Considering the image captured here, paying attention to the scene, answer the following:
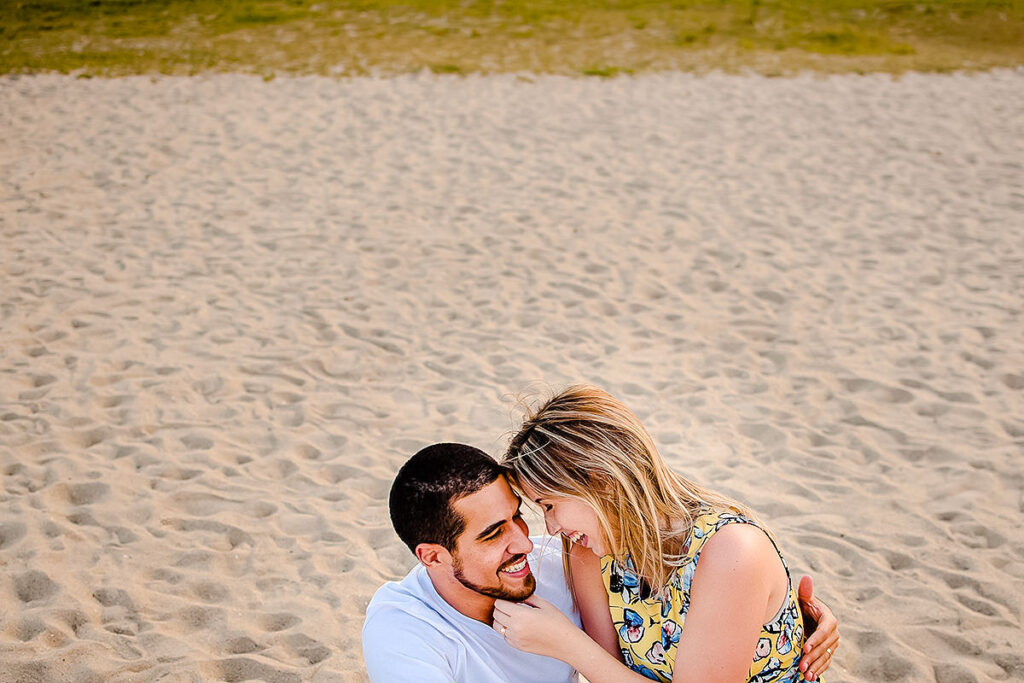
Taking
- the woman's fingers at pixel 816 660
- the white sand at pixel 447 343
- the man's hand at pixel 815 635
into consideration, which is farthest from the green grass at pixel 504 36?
the woman's fingers at pixel 816 660

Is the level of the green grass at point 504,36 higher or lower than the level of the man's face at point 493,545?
higher

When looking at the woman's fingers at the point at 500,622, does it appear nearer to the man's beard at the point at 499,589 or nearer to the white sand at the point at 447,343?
the man's beard at the point at 499,589

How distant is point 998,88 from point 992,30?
17.4ft

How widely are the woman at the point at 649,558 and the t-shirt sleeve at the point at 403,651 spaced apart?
0.59 ft

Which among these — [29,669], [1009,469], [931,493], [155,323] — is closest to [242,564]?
[29,669]

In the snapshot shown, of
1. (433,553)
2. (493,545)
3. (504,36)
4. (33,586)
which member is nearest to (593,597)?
(493,545)

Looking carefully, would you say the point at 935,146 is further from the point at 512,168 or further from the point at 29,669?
the point at 29,669

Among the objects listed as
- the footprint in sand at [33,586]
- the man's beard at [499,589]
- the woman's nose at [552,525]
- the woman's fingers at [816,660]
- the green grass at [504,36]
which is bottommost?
the footprint in sand at [33,586]

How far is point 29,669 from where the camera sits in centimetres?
325

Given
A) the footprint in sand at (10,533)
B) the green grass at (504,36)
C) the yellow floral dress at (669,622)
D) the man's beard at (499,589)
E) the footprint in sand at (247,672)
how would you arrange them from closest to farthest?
the yellow floral dress at (669,622), the man's beard at (499,589), the footprint in sand at (247,672), the footprint in sand at (10,533), the green grass at (504,36)

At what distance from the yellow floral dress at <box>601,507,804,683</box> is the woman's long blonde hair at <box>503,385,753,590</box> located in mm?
40

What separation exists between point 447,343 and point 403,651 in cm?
370

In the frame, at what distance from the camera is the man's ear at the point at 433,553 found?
2412 millimetres

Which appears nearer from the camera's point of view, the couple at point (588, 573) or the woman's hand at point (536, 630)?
the couple at point (588, 573)
